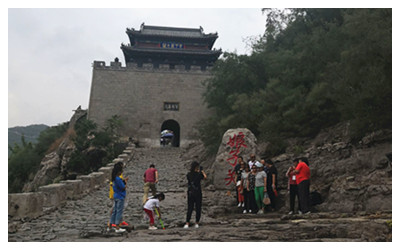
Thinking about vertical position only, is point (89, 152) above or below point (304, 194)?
above

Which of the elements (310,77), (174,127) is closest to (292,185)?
(310,77)

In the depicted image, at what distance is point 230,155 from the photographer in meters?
9.16

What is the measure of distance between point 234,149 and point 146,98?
1412 centimetres

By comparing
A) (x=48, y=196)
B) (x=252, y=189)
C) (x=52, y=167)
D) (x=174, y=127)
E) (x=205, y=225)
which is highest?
(x=174, y=127)

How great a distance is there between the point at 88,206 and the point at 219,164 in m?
3.61

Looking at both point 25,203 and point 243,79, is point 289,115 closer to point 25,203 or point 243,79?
point 243,79

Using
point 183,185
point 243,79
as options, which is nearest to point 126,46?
point 243,79

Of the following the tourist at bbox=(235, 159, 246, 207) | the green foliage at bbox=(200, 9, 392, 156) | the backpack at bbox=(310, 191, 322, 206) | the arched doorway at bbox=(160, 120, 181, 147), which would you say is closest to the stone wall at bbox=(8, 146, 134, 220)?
the tourist at bbox=(235, 159, 246, 207)

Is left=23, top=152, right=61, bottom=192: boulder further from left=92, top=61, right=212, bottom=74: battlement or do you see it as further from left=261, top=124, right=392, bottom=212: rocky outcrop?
left=261, top=124, right=392, bottom=212: rocky outcrop

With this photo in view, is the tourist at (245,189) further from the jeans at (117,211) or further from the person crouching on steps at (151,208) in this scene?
the jeans at (117,211)

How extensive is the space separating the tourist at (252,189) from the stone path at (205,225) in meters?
0.40

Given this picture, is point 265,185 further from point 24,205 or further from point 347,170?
point 24,205

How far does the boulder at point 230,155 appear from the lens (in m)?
9.07

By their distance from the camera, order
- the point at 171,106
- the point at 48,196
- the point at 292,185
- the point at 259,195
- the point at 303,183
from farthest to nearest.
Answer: the point at 171,106
the point at 48,196
the point at 259,195
the point at 292,185
the point at 303,183
